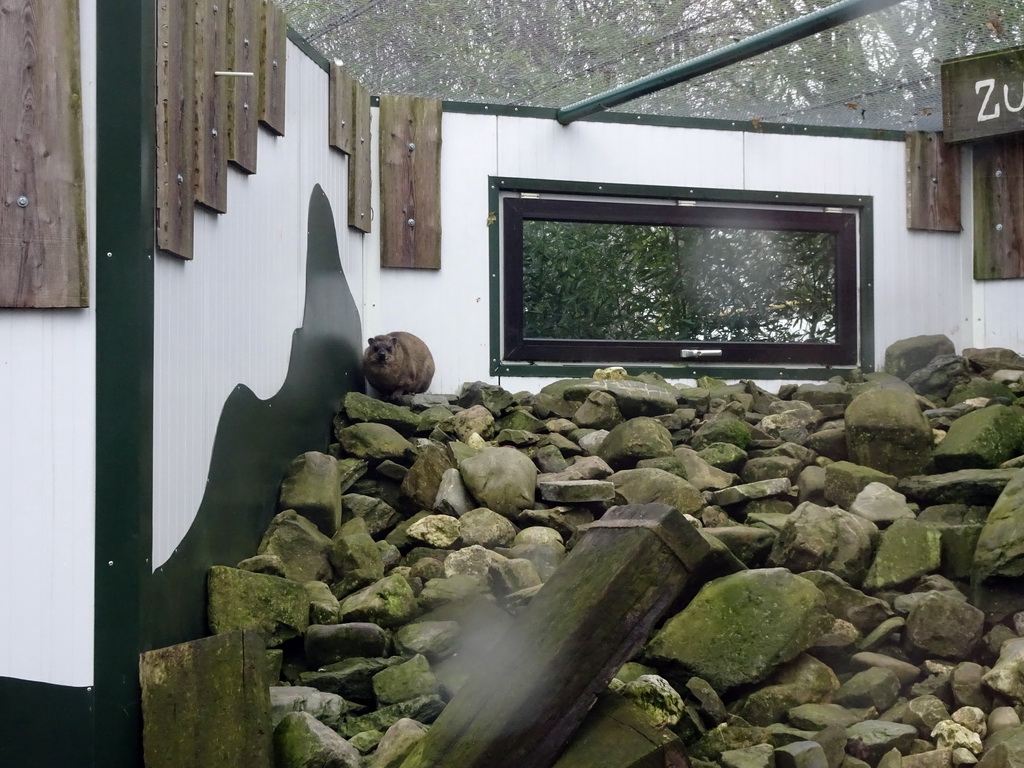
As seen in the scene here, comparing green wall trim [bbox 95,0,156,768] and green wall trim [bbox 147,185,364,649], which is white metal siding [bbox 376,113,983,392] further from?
green wall trim [bbox 95,0,156,768]

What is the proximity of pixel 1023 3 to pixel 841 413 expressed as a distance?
2.41 meters

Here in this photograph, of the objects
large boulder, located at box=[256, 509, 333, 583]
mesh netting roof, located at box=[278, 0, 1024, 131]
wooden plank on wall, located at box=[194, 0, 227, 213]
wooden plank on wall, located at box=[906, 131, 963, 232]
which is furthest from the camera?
wooden plank on wall, located at box=[906, 131, 963, 232]

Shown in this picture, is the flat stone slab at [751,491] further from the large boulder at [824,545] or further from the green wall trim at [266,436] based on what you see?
the green wall trim at [266,436]

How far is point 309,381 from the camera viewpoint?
564 centimetres

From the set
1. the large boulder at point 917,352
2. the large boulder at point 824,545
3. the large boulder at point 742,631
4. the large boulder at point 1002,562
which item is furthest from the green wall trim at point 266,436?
the large boulder at point 917,352

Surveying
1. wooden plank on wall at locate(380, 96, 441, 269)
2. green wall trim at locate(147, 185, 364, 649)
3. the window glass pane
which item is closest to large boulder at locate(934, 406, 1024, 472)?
the window glass pane

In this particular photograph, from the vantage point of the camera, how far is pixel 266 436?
487 centimetres

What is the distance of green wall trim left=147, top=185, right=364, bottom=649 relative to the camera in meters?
3.85

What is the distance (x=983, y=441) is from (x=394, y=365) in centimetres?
323

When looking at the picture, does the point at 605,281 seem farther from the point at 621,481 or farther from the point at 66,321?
the point at 66,321

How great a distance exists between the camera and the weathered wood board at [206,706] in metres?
3.41

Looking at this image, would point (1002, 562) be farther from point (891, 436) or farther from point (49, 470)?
point (49, 470)

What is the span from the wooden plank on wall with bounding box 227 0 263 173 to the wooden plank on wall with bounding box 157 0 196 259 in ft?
1.26

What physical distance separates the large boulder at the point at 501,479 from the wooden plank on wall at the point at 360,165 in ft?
6.43
